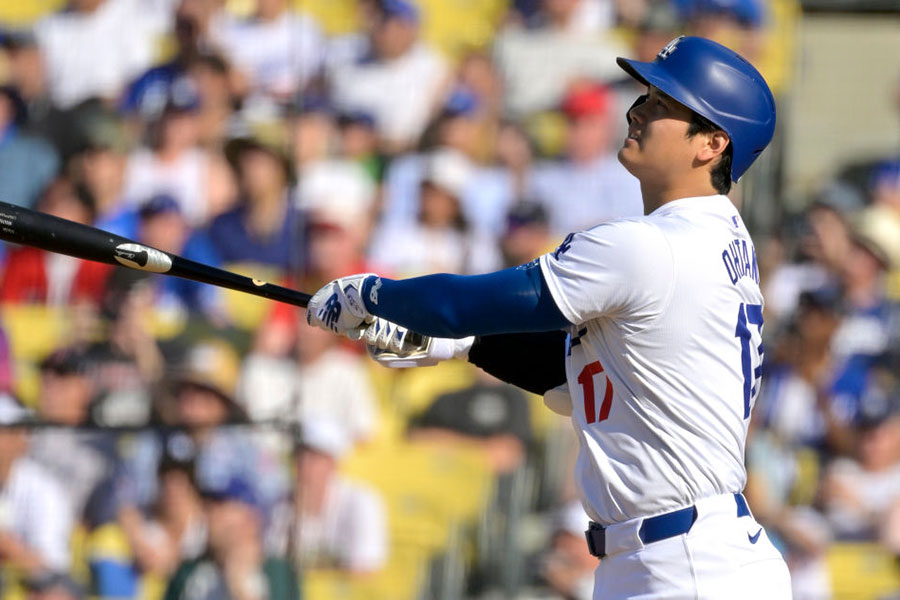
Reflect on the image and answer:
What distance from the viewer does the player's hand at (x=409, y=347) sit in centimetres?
285

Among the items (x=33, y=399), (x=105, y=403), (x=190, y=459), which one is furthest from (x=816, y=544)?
(x=33, y=399)

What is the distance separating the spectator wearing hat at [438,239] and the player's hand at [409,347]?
8.64 feet

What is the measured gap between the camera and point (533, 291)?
7.58 feet

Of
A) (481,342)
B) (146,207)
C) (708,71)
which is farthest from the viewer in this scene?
(146,207)

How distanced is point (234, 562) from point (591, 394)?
121 inches

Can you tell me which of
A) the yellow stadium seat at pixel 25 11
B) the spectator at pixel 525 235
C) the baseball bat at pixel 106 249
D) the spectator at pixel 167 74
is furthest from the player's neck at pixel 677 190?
the yellow stadium seat at pixel 25 11

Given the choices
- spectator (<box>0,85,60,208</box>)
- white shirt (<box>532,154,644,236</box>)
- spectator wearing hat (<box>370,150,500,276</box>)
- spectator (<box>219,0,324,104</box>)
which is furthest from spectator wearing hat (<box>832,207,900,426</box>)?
spectator (<box>0,85,60,208</box>)

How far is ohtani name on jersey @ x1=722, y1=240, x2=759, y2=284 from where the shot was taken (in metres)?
2.40

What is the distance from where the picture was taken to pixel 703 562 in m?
2.29

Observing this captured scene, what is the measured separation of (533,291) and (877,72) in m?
4.40

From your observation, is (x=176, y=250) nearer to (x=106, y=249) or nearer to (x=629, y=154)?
(x=106, y=249)

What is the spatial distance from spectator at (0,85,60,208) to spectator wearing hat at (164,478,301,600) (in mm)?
1684

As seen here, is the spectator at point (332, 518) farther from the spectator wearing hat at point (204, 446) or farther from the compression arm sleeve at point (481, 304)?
the compression arm sleeve at point (481, 304)

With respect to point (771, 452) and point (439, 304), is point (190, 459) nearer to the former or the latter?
point (771, 452)
